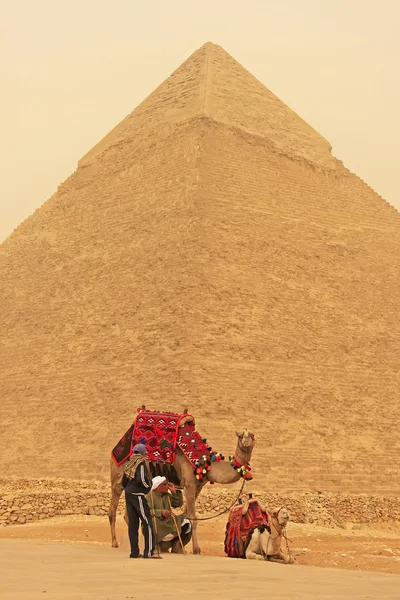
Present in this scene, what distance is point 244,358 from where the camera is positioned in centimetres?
2762

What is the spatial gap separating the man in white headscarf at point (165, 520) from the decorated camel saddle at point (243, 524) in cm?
52

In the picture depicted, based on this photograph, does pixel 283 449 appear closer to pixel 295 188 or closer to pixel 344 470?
pixel 344 470

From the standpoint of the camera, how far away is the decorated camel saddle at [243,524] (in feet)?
34.4

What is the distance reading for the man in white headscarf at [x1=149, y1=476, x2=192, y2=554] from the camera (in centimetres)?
1088

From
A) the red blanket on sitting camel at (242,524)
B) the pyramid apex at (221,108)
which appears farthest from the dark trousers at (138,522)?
the pyramid apex at (221,108)

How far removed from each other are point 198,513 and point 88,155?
21.9 metres

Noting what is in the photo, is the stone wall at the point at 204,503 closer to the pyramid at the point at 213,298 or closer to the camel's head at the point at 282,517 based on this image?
the pyramid at the point at 213,298

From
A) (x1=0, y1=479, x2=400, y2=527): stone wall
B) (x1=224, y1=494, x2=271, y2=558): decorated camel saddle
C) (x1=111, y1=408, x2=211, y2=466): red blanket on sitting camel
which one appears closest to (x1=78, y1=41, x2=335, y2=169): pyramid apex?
(x1=0, y1=479, x2=400, y2=527): stone wall

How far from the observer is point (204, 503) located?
20672mm

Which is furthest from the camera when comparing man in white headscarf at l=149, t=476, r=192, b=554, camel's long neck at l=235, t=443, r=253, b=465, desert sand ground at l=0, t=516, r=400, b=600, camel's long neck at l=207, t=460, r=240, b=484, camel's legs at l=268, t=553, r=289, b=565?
camel's long neck at l=207, t=460, r=240, b=484

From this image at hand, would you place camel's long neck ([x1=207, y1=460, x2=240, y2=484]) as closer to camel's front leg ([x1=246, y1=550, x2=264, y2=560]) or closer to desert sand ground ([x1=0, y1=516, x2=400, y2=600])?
desert sand ground ([x1=0, y1=516, x2=400, y2=600])

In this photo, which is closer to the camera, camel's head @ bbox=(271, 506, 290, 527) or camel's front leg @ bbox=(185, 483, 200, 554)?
camel's head @ bbox=(271, 506, 290, 527)

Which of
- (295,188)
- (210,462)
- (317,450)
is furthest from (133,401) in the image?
(210,462)

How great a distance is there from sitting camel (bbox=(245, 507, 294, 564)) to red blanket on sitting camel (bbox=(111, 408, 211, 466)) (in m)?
1.57
